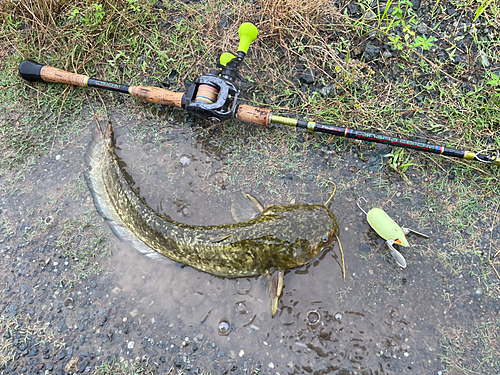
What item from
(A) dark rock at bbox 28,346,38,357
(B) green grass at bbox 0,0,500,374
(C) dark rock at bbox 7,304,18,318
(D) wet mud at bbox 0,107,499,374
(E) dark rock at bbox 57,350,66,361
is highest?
(B) green grass at bbox 0,0,500,374

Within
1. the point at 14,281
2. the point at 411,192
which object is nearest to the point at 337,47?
the point at 411,192

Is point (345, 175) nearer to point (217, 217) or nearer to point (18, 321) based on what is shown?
point (217, 217)

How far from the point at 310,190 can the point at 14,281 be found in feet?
11.1

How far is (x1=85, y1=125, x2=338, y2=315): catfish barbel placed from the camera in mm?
2930

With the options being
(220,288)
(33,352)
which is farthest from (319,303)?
(33,352)

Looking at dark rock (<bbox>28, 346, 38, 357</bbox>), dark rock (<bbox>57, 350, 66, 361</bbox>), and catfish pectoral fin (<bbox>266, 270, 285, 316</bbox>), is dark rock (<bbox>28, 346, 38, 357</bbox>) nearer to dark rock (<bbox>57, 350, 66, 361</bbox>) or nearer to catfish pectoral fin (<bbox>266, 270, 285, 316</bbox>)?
dark rock (<bbox>57, 350, 66, 361</bbox>)

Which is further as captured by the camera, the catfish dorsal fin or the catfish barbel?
the catfish dorsal fin

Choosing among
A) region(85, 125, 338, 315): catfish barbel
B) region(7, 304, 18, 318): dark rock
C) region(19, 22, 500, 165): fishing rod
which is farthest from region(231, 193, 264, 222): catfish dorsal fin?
region(7, 304, 18, 318): dark rock

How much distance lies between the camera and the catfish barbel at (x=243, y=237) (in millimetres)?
2930

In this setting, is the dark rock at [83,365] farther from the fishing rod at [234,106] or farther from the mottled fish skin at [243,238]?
the fishing rod at [234,106]

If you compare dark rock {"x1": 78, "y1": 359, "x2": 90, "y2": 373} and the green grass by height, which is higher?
the green grass

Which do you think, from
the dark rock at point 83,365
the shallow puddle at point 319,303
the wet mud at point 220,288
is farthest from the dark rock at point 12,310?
the shallow puddle at point 319,303

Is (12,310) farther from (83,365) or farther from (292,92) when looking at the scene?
(292,92)

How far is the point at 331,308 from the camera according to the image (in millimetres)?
3092
